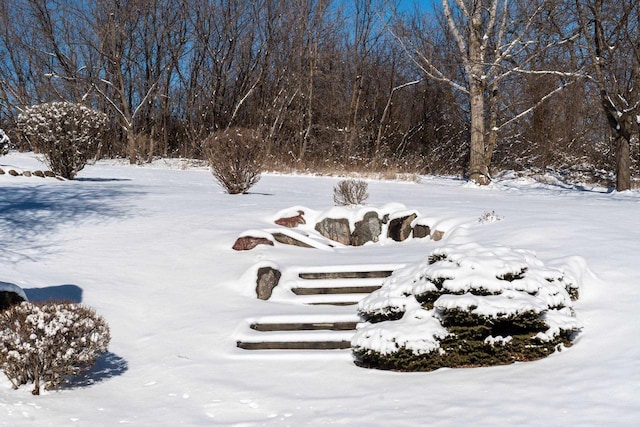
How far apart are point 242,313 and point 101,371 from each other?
187 centimetres

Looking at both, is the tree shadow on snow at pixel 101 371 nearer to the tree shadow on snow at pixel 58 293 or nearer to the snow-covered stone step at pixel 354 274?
the tree shadow on snow at pixel 58 293

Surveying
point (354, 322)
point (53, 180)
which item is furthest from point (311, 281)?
point (53, 180)

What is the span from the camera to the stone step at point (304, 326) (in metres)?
7.29

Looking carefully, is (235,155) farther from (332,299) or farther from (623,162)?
(623,162)

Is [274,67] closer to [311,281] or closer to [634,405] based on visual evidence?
[311,281]

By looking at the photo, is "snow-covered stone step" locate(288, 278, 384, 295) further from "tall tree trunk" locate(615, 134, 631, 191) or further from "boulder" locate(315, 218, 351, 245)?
"tall tree trunk" locate(615, 134, 631, 191)

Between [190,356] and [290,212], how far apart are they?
447 cm

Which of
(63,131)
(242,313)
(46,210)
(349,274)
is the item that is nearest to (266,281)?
(242,313)

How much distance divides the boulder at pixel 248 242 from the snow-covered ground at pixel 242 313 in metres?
0.14

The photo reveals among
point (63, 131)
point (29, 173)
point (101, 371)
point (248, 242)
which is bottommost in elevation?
point (101, 371)

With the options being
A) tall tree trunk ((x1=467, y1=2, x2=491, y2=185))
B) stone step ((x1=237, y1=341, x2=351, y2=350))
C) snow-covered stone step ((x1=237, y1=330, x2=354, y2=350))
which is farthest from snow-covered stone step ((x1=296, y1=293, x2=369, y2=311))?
tall tree trunk ((x1=467, y1=2, x2=491, y2=185))

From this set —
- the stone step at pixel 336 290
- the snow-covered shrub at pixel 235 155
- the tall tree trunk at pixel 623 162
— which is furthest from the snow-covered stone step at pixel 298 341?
the tall tree trunk at pixel 623 162

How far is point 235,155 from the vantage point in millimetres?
13258

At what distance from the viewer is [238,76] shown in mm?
29719
